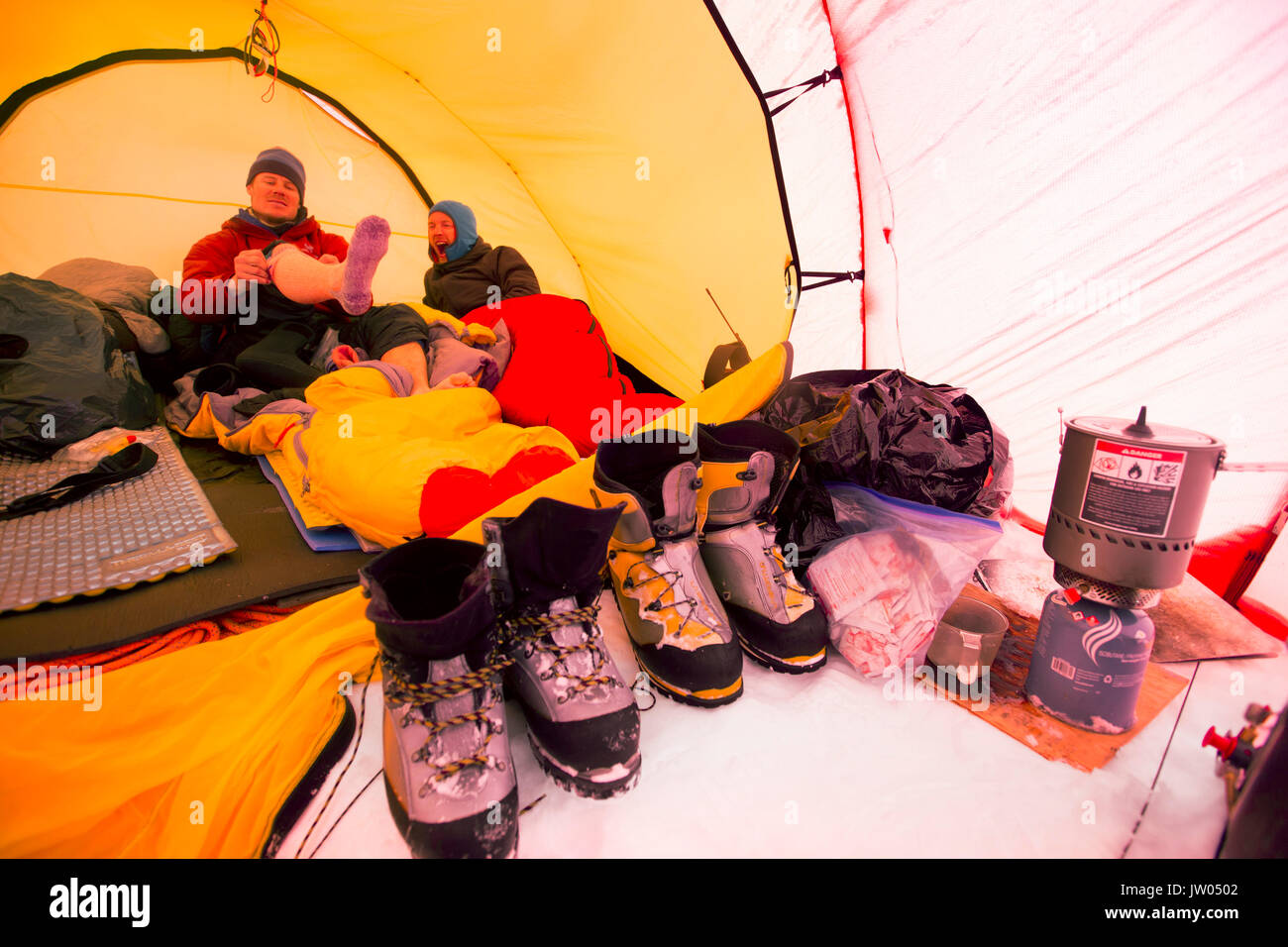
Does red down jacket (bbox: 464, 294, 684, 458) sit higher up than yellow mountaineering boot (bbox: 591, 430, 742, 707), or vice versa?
red down jacket (bbox: 464, 294, 684, 458)

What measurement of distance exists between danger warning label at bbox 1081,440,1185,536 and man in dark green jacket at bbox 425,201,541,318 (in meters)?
1.69

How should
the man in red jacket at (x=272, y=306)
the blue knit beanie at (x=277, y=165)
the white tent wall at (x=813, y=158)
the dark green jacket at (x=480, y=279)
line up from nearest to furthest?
the white tent wall at (x=813, y=158), the man in red jacket at (x=272, y=306), the blue knit beanie at (x=277, y=165), the dark green jacket at (x=480, y=279)

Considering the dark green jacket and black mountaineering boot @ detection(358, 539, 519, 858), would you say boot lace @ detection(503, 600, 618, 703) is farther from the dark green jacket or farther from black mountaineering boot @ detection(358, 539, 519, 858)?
the dark green jacket

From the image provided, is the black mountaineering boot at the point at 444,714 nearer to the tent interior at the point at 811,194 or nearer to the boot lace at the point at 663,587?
the tent interior at the point at 811,194

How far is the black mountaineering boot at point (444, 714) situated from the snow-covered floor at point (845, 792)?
5 cm

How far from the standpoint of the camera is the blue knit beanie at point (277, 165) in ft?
5.69

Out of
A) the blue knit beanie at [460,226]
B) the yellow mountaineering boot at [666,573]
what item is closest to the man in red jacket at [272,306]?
the blue knit beanie at [460,226]

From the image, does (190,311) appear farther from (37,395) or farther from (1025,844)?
(1025,844)

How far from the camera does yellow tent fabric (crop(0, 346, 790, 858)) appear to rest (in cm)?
57

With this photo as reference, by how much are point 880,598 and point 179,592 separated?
1060 mm

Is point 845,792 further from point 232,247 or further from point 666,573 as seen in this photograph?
point 232,247

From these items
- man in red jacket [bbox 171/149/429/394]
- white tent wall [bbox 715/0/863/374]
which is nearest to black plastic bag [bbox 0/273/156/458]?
man in red jacket [bbox 171/149/429/394]

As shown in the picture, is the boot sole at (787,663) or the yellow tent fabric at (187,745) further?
the boot sole at (787,663)
